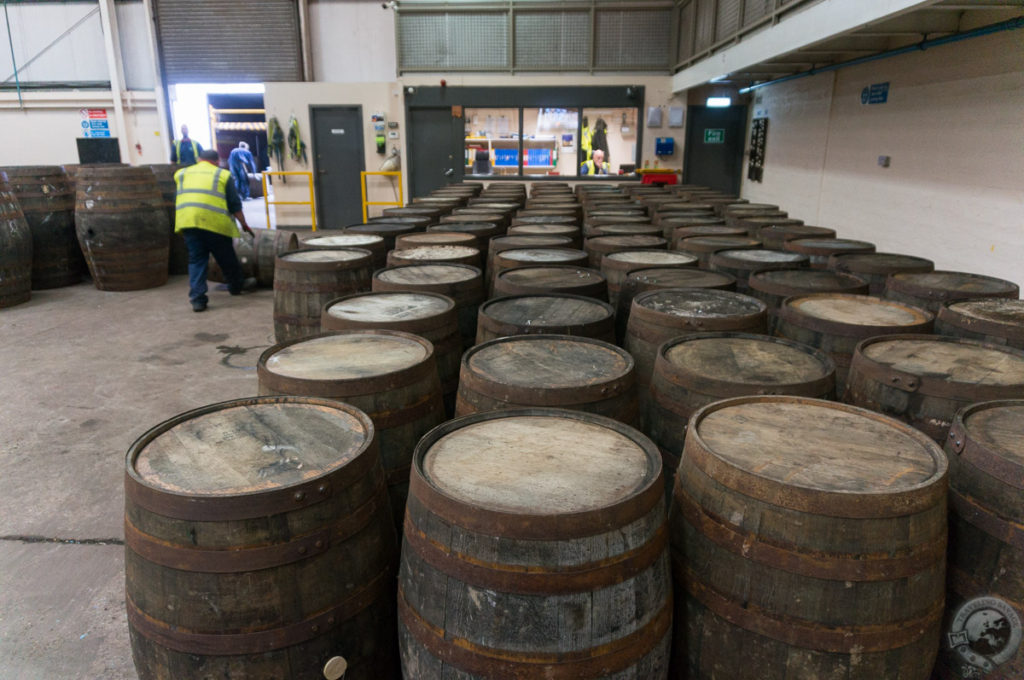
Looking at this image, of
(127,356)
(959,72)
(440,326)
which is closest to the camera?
(440,326)

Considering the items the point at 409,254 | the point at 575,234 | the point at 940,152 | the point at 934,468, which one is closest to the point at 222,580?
the point at 934,468

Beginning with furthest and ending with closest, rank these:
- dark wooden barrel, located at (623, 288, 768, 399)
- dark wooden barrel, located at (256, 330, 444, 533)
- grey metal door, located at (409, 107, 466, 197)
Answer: grey metal door, located at (409, 107, 466, 197), dark wooden barrel, located at (623, 288, 768, 399), dark wooden barrel, located at (256, 330, 444, 533)

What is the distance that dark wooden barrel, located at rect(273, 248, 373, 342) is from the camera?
3689 mm

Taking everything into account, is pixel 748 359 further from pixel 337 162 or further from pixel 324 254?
pixel 337 162

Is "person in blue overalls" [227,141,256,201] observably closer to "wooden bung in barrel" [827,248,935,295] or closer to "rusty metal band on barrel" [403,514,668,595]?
"wooden bung in barrel" [827,248,935,295]

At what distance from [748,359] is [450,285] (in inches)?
62.3

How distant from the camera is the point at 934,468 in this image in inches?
61.2

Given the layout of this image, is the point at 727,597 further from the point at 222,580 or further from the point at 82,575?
the point at 82,575

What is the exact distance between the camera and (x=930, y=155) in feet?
18.3

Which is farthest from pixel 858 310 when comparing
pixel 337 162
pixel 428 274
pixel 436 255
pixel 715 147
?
pixel 337 162

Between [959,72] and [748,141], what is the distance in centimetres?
672

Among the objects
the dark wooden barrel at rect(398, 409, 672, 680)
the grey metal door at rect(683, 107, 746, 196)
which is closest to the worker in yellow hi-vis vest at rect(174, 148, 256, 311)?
the dark wooden barrel at rect(398, 409, 672, 680)

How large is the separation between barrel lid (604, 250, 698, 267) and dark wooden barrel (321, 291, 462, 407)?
1.51 meters

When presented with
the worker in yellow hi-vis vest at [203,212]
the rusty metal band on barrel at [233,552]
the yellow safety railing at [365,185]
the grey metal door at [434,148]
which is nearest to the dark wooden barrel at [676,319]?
the rusty metal band on barrel at [233,552]
